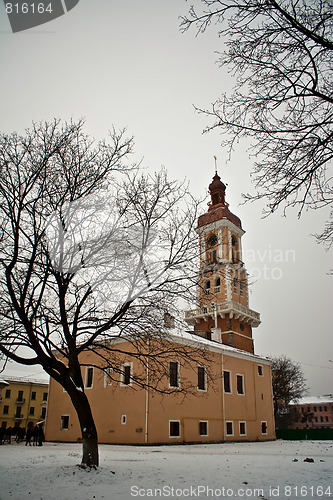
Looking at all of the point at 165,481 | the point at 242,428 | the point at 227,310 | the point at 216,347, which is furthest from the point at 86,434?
the point at 227,310

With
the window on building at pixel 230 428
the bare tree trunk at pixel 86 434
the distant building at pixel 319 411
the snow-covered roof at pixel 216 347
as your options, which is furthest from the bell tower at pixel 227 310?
the distant building at pixel 319 411

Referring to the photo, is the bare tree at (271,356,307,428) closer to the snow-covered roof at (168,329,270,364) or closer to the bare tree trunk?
the snow-covered roof at (168,329,270,364)

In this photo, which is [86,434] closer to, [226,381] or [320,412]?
[226,381]

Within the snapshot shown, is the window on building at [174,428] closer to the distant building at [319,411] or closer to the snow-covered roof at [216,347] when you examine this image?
the snow-covered roof at [216,347]

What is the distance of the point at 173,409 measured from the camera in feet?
77.3

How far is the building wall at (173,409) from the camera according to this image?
22.5m

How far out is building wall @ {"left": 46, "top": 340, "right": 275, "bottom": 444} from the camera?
2250cm

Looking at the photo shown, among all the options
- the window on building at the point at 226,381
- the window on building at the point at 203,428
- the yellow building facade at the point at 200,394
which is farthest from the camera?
the window on building at the point at 226,381

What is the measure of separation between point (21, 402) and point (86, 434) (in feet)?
166

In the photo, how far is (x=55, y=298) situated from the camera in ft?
44.4

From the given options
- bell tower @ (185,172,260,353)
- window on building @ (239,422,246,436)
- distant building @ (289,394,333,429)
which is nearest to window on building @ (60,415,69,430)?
bell tower @ (185,172,260,353)

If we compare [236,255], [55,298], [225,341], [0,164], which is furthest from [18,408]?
[0,164]

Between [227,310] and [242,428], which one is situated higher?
[227,310]

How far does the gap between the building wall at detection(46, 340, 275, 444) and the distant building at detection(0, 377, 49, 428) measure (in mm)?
29691
